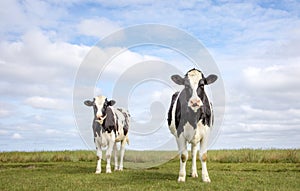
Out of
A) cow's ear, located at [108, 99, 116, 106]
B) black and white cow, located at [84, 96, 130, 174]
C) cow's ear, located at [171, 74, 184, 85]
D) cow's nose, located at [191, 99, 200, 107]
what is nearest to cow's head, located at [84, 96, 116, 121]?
black and white cow, located at [84, 96, 130, 174]

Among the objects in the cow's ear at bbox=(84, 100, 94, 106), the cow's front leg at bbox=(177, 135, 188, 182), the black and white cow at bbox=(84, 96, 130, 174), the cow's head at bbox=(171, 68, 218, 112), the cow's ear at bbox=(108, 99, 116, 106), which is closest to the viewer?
the cow's head at bbox=(171, 68, 218, 112)

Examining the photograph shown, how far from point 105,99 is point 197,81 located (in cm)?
678

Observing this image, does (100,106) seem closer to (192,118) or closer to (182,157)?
(182,157)

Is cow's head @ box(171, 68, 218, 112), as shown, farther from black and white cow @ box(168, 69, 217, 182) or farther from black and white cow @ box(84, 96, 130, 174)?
black and white cow @ box(84, 96, 130, 174)

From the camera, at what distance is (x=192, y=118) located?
14242mm

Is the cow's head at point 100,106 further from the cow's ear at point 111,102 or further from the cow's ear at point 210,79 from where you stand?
the cow's ear at point 210,79

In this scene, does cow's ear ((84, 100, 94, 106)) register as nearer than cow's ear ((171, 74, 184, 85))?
No

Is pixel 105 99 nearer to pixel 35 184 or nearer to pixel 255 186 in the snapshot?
pixel 35 184

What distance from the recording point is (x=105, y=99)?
19.5 metres

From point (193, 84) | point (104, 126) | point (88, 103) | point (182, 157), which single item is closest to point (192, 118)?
point (193, 84)

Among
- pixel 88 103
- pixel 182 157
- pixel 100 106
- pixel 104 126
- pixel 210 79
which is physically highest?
pixel 210 79

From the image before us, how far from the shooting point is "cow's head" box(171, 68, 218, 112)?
13250 mm

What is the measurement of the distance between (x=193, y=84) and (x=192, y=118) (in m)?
1.28

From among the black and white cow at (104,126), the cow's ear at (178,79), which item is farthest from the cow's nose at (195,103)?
the black and white cow at (104,126)
